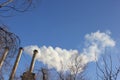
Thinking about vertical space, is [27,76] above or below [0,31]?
above

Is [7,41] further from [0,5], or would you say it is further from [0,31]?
[0,5]

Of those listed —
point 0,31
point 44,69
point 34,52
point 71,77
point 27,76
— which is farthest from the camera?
point 44,69

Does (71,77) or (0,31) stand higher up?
(71,77)

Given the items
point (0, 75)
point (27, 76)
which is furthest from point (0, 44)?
point (27, 76)

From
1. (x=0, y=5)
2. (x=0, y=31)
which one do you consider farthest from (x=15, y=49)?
(x=0, y=5)

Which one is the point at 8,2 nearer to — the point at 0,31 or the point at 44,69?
the point at 0,31

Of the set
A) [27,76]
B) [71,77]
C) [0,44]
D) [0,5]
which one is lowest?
[0,44]

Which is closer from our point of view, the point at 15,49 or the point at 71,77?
the point at 15,49

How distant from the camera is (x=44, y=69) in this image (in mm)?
30219

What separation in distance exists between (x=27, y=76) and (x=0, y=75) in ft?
42.0

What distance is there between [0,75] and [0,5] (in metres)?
4.58

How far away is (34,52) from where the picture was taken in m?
27.8

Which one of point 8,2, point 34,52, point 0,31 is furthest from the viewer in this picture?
point 34,52

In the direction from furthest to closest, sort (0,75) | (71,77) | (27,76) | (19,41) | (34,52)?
(34,52), (71,77), (27,76), (0,75), (19,41)
